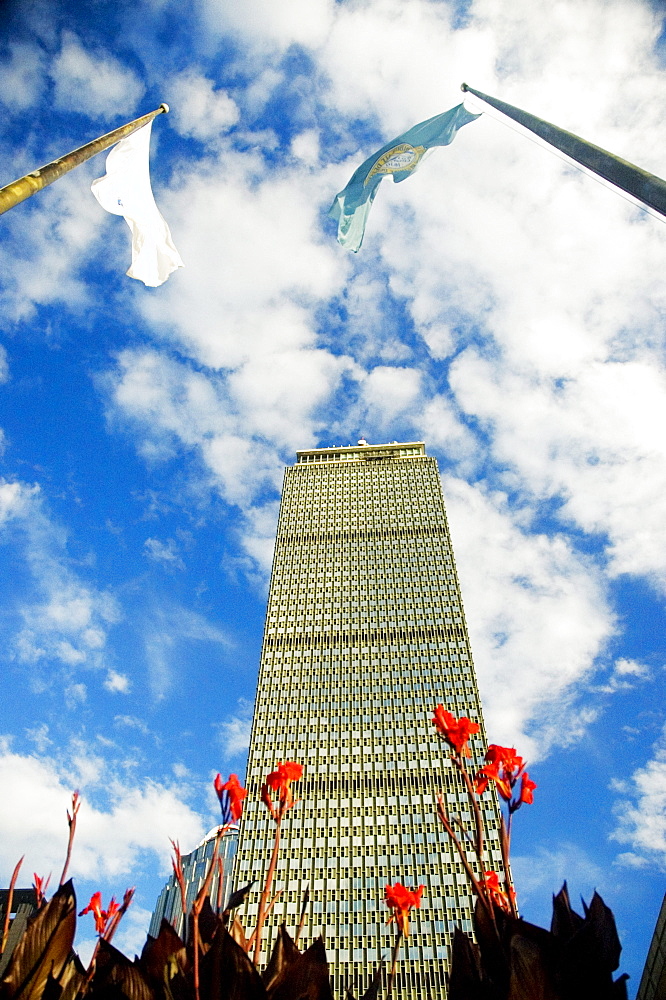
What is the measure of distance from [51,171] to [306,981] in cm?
694

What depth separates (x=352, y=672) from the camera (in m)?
62.7

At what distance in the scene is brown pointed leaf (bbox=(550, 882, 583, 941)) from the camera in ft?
9.61

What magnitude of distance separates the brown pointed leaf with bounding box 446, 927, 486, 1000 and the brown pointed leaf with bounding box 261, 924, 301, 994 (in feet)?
2.49

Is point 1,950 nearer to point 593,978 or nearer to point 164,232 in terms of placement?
point 593,978

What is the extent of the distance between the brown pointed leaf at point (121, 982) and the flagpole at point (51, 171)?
549 cm

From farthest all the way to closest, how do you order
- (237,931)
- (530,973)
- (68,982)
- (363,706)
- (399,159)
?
(363,706), (399,159), (237,931), (68,982), (530,973)

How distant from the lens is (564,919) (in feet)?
9.78

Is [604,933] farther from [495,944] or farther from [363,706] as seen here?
[363,706]

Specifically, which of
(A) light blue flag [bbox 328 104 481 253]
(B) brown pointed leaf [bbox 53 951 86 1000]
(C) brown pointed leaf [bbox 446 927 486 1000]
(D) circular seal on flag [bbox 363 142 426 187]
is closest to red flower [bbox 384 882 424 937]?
(C) brown pointed leaf [bbox 446 927 486 1000]

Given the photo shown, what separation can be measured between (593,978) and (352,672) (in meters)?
62.2

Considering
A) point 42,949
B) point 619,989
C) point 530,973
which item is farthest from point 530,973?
point 42,949

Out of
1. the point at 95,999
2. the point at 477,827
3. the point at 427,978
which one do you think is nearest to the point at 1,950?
the point at 95,999

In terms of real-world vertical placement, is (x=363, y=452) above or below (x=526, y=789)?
above

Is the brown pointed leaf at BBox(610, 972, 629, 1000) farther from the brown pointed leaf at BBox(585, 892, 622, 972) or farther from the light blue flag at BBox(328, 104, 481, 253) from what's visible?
the light blue flag at BBox(328, 104, 481, 253)
